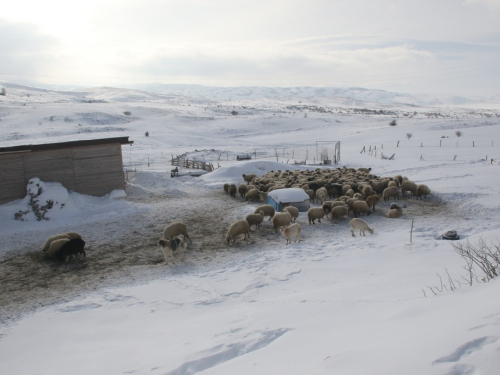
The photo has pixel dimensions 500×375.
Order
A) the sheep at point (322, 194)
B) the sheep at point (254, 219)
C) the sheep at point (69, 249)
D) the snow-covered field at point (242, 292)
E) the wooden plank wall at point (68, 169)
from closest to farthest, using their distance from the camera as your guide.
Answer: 1. the snow-covered field at point (242, 292)
2. the sheep at point (69, 249)
3. the sheep at point (254, 219)
4. the wooden plank wall at point (68, 169)
5. the sheep at point (322, 194)

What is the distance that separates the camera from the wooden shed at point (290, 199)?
17.7 meters

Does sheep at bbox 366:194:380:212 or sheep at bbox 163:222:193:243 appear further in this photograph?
sheep at bbox 366:194:380:212

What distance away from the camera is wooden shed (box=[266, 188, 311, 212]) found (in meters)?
17.7

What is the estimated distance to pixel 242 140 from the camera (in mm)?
53469

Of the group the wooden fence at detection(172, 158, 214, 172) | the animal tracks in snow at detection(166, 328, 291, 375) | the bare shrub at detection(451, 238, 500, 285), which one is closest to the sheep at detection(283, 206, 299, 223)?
the bare shrub at detection(451, 238, 500, 285)

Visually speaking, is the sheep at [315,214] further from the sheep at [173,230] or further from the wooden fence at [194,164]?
the wooden fence at [194,164]

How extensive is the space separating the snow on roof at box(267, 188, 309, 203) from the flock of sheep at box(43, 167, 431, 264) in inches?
40.1

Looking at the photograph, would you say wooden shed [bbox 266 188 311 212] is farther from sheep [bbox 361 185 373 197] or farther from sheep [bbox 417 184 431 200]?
sheep [bbox 417 184 431 200]

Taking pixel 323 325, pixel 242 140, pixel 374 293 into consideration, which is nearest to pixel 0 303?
pixel 323 325

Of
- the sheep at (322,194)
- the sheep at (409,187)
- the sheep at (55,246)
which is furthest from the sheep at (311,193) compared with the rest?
the sheep at (55,246)

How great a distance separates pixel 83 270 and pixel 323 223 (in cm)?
894

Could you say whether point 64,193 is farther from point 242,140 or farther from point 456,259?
point 242,140

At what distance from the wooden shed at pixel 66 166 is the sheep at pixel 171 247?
9.06 m

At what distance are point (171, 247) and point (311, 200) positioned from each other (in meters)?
9.59
